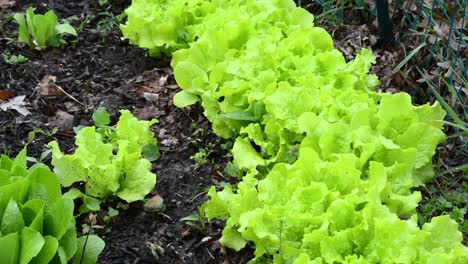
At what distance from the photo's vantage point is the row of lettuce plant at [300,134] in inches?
93.0

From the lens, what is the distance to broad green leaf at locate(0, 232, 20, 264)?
219cm

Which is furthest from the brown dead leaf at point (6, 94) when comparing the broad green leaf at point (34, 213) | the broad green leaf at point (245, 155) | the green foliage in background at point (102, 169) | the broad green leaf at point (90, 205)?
the broad green leaf at point (34, 213)

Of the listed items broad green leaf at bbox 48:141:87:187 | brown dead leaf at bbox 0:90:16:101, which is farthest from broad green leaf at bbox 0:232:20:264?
brown dead leaf at bbox 0:90:16:101

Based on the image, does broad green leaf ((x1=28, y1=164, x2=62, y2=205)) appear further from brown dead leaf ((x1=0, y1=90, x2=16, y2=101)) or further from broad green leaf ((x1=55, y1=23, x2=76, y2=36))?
broad green leaf ((x1=55, y1=23, x2=76, y2=36))

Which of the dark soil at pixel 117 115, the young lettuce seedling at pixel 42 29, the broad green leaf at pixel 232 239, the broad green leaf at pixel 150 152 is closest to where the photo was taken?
the broad green leaf at pixel 232 239

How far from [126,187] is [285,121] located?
0.75 meters

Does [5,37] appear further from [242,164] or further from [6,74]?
[242,164]

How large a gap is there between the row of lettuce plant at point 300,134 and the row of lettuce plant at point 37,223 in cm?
61

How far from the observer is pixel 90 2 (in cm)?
466

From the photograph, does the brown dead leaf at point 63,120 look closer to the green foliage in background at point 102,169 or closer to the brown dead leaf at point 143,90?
the brown dead leaf at point 143,90

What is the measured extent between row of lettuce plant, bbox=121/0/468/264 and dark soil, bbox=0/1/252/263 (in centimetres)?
13

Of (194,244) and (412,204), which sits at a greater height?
(412,204)

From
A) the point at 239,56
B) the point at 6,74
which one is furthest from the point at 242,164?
the point at 6,74

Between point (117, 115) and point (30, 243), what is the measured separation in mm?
1451
